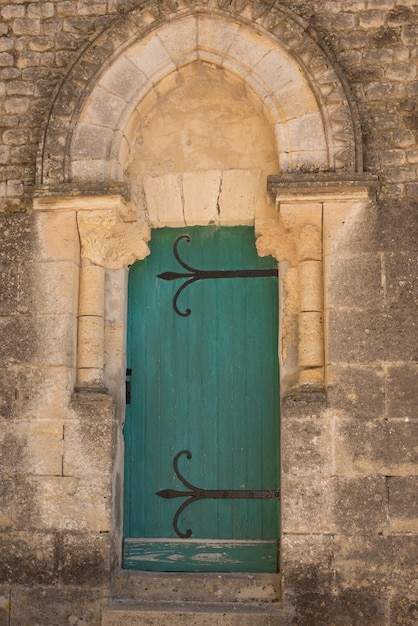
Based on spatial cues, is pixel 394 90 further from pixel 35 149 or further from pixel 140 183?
pixel 35 149

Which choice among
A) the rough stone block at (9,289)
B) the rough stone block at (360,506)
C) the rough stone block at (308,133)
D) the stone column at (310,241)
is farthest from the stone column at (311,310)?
the rough stone block at (9,289)

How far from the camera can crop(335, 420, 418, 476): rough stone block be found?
14.7 ft

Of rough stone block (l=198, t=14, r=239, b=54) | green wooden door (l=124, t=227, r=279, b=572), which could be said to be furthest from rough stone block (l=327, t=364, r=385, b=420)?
rough stone block (l=198, t=14, r=239, b=54)

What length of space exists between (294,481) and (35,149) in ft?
8.84

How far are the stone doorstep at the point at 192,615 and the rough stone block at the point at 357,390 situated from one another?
1.26 meters

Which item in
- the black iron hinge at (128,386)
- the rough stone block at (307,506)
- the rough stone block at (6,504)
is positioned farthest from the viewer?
the black iron hinge at (128,386)

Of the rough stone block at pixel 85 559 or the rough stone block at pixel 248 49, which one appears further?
the rough stone block at pixel 248 49

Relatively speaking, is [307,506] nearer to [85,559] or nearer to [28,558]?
[85,559]

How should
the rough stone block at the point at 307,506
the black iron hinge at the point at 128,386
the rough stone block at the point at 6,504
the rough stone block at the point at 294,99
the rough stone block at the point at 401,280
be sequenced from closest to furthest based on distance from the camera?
the rough stone block at the point at 307,506 < the rough stone block at the point at 401,280 < the rough stone block at the point at 6,504 < the rough stone block at the point at 294,99 < the black iron hinge at the point at 128,386

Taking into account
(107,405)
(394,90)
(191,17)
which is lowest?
(107,405)

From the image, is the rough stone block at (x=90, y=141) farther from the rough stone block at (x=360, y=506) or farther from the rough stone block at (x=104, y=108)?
the rough stone block at (x=360, y=506)

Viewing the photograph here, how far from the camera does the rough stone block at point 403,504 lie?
14.6 ft

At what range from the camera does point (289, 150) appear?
4.84 m

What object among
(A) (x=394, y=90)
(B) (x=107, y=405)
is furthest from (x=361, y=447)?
(A) (x=394, y=90)
